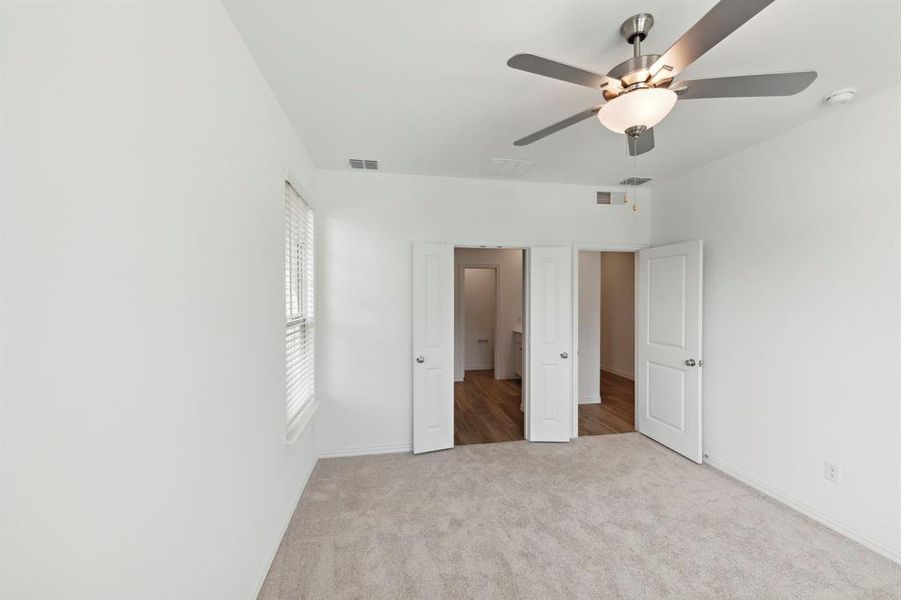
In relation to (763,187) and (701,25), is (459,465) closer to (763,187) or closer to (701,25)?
(701,25)

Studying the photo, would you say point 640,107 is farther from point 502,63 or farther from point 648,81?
point 502,63

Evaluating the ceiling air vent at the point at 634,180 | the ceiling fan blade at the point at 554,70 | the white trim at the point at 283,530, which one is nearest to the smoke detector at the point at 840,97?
the ceiling air vent at the point at 634,180

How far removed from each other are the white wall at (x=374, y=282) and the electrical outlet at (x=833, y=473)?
3.03 metres

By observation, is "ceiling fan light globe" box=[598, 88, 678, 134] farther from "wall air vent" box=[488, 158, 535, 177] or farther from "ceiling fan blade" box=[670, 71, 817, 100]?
"wall air vent" box=[488, 158, 535, 177]

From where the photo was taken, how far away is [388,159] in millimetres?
3061

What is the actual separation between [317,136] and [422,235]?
49.9 inches

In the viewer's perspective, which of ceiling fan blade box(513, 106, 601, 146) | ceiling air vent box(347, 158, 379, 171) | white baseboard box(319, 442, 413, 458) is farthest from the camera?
white baseboard box(319, 442, 413, 458)

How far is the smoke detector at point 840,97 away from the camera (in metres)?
2.04

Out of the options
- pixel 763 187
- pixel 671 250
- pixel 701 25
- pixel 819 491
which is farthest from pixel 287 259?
pixel 819 491

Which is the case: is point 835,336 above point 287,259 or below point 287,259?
below

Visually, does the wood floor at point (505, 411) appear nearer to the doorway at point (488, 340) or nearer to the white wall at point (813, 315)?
the doorway at point (488, 340)

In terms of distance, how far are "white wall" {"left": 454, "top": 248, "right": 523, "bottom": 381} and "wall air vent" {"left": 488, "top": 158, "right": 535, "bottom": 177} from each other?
2784mm

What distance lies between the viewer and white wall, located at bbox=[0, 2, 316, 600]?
656mm

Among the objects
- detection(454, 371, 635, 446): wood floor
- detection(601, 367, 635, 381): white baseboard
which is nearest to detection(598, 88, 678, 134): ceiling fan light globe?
detection(454, 371, 635, 446): wood floor
